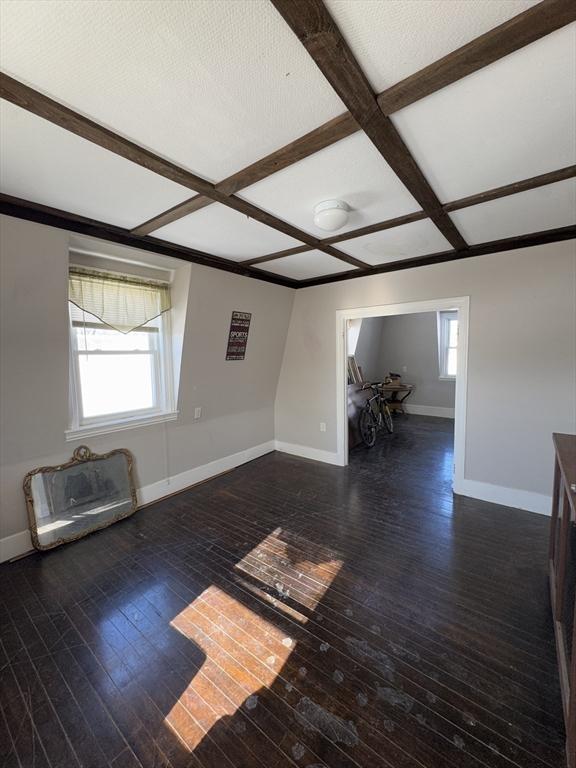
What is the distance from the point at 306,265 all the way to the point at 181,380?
1916mm

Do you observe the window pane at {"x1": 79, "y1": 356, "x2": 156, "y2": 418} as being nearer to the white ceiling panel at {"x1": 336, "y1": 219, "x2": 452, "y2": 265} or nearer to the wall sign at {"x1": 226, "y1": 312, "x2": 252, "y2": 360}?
the wall sign at {"x1": 226, "y1": 312, "x2": 252, "y2": 360}

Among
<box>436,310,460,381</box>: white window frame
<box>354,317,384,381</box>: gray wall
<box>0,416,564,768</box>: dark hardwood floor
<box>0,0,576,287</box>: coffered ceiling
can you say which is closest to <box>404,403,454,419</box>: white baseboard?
<box>436,310,460,381</box>: white window frame

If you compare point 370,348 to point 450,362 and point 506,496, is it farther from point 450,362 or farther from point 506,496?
point 506,496

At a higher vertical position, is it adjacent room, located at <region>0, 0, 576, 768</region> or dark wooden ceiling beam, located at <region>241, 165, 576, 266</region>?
dark wooden ceiling beam, located at <region>241, 165, 576, 266</region>

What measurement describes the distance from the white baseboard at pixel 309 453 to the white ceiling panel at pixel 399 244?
103 inches

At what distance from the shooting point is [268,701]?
1.46m

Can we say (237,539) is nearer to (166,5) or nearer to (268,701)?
(268,701)

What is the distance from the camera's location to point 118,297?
9.80 feet

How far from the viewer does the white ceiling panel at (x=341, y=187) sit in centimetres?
157

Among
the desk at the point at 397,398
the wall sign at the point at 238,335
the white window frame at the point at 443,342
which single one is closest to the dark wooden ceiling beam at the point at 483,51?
the wall sign at the point at 238,335

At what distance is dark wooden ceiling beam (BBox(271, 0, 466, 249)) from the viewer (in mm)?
910

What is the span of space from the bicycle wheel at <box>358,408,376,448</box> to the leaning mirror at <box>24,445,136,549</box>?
3.53 meters

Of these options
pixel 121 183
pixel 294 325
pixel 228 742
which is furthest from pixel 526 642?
pixel 294 325

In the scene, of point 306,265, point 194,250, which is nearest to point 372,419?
point 306,265
